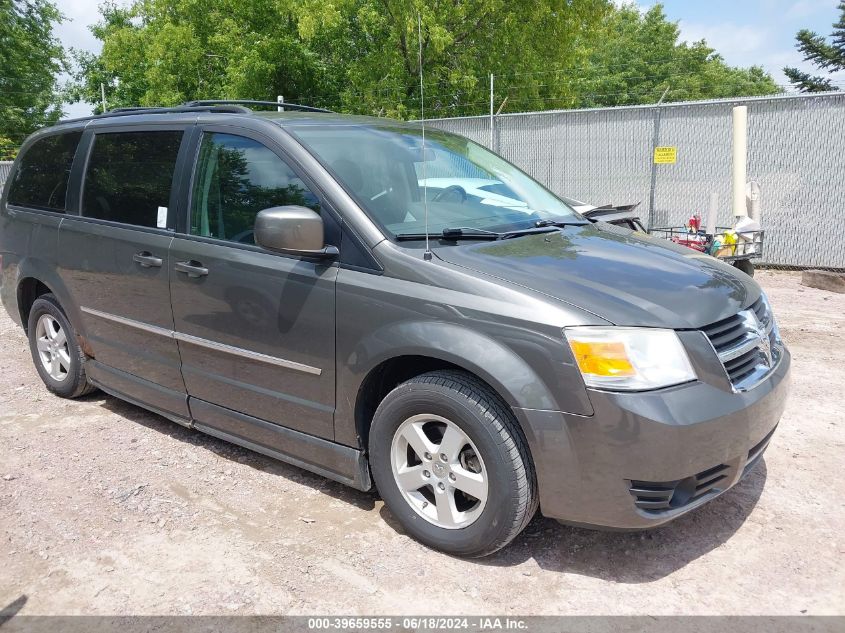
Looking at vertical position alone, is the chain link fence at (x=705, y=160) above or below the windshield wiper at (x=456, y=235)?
above

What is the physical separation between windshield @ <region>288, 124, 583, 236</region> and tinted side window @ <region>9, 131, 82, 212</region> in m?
2.05

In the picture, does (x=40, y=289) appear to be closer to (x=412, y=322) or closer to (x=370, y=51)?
(x=412, y=322)

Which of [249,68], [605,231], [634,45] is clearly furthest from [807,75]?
[605,231]

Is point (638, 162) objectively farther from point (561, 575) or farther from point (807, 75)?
point (807, 75)

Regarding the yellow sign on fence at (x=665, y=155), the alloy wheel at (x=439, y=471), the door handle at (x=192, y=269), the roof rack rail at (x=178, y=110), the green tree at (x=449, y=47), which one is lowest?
the alloy wheel at (x=439, y=471)

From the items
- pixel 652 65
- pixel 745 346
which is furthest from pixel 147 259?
pixel 652 65

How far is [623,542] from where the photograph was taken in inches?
124

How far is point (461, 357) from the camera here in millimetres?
2762

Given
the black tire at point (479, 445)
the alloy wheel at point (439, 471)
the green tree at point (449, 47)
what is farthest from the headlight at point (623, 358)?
the green tree at point (449, 47)

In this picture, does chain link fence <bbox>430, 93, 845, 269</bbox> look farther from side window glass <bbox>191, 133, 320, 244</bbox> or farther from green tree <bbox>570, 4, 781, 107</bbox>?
green tree <bbox>570, 4, 781, 107</bbox>

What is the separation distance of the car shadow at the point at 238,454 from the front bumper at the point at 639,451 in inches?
46.2

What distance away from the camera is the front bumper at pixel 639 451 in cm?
253

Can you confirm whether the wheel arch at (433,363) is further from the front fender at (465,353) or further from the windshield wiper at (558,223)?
the windshield wiper at (558,223)

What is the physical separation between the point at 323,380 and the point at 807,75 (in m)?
51.0
